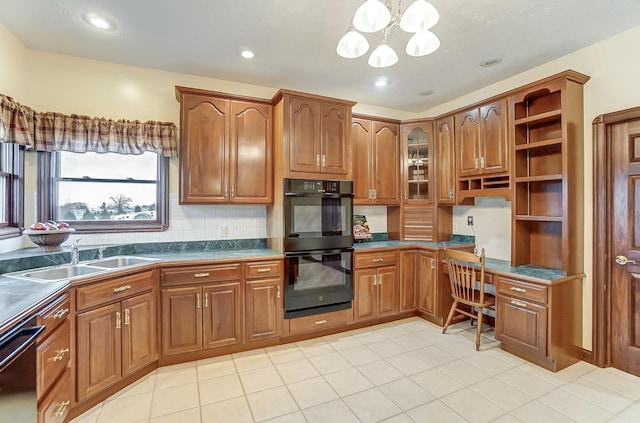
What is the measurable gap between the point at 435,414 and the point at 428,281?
173 cm

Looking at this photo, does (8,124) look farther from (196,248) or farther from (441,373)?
(441,373)

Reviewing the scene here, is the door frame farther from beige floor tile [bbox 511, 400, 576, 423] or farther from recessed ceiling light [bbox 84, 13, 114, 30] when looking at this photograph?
recessed ceiling light [bbox 84, 13, 114, 30]

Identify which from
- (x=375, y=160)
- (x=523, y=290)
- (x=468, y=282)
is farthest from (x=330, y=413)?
(x=375, y=160)

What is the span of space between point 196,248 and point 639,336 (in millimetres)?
4004

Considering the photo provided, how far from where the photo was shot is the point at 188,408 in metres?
2.00

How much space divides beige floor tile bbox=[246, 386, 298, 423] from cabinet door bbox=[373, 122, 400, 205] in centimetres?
241

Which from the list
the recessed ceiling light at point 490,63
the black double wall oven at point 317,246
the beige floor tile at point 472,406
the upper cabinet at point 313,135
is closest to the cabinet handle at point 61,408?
the black double wall oven at point 317,246

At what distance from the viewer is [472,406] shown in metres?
2.01

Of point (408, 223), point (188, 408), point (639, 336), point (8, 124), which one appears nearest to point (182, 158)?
point (8, 124)

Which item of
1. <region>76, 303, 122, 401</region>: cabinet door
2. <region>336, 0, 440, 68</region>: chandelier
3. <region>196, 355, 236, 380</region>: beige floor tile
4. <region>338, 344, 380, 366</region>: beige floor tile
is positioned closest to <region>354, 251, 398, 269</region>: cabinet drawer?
<region>338, 344, 380, 366</region>: beige floor tile

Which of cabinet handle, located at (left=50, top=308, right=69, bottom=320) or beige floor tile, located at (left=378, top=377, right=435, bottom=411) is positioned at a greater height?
cabinet handle, located at (left=50, top=308, right=69, bottom=320)

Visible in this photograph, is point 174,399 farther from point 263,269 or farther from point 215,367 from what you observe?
point 263,269

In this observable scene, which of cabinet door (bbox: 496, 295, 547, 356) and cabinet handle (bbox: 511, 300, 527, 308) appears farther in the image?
cabinet handle (bbox: 511, 300, 527, 308)

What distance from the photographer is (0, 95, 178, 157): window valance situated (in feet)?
7.50
